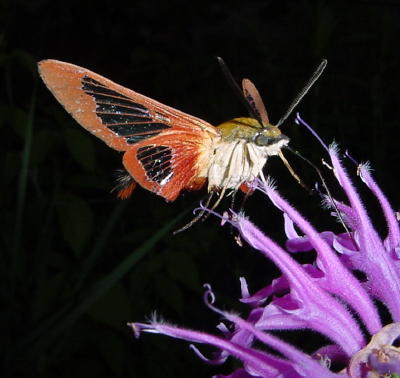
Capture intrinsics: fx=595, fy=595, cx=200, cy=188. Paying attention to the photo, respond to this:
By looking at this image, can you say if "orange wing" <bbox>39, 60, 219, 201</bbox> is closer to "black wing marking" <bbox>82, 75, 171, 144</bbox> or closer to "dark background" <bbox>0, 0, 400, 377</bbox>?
"black wing marking" <bbox>82, 75, 171, 144</bbox>

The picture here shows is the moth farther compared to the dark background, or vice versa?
the dark background

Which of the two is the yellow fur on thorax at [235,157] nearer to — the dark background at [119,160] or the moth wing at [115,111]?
the moth wing at [115,111]

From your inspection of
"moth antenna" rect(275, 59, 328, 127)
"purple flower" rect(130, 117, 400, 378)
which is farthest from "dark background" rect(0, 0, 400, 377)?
"moth antenna" rect(275, 59, 328, 127)

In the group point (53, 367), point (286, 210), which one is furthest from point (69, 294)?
point (286, 210)

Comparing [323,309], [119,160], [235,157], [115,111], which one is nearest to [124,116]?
[115,111]

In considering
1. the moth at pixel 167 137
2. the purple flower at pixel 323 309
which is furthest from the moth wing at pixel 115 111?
the purple flower at pixel 323 309

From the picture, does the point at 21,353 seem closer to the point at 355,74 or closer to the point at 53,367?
the point at 53,367

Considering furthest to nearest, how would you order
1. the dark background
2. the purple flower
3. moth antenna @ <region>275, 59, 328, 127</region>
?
the dark background
moth antenna @ <region>275, 59, 328, 127</region>
the purple flower

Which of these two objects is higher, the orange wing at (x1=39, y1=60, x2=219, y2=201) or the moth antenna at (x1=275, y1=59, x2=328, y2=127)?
the moth antenna at (x1=275, y1=59, x2=328, y2=127)
